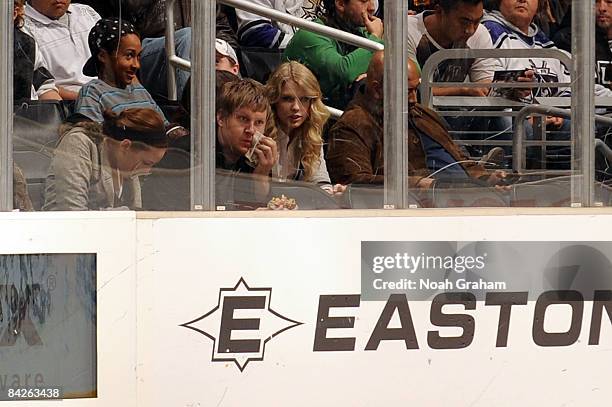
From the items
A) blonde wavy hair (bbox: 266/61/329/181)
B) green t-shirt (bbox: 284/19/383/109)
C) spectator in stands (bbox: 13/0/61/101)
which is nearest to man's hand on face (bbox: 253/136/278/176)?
blonde wavy hair (bbox: 266/61/329/181)

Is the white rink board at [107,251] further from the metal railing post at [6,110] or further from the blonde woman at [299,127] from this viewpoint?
the blonde woman at [299,127]

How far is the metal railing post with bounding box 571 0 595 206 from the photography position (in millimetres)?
4832

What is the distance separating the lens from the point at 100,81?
4801 mm

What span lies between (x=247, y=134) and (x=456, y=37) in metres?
1.09

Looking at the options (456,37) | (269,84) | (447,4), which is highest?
(447,4)

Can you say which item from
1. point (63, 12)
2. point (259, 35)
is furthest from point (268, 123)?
point (63, 12)

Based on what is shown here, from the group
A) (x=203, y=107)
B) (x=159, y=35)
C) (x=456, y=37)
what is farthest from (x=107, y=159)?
(x=456, y=37)

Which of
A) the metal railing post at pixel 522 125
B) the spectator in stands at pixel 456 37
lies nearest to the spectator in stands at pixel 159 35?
the spectator in stands at pixel 456 37

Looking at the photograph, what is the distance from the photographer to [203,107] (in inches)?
191

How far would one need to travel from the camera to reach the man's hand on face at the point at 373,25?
15.8ft

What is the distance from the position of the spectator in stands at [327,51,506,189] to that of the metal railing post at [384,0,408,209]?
0.08 feet

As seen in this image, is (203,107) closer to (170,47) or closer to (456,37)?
(170,47)

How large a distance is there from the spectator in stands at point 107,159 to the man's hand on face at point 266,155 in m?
0.45

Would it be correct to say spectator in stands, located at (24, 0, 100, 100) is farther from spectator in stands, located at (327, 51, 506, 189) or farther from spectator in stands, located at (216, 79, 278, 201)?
spectator in stands, located at (327, 51, 506, 189)
